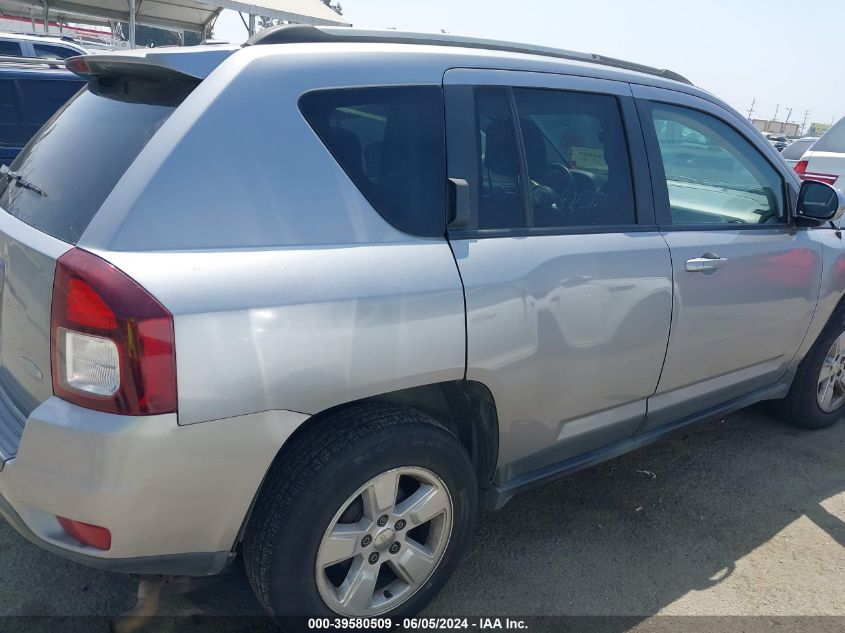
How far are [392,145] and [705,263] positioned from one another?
1502 millimetres

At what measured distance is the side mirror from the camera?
3.37 meters

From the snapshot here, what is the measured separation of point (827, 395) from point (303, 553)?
347 cm

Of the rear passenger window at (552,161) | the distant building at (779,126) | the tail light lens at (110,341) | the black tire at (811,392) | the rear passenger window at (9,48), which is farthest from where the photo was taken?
the distant building at (779,126)

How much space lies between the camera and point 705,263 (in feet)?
9.65

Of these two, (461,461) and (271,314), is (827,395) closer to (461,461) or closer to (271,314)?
(461,461)

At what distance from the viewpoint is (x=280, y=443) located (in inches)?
75.5

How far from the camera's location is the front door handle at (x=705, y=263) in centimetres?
289

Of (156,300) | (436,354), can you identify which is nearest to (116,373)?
(156,300)

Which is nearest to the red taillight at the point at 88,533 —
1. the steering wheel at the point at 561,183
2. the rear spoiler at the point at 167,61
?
the rear spoiler at the point at 167,61

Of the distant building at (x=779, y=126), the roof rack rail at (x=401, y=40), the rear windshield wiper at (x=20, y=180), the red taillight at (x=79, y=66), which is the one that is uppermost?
the roof rack rail at (x=401, y=40)

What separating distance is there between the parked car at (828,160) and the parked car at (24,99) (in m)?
7.17

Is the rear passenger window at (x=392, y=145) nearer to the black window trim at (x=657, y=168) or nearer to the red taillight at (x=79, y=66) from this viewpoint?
the red taillight at (x=79, y=66)

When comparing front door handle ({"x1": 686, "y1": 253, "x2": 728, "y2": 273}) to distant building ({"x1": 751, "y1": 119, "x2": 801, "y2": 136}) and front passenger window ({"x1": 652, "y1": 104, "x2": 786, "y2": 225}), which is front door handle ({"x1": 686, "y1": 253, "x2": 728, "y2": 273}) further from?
distant building ({"x1": 751, "y1": 119, "x2": 801, "y2": 136})

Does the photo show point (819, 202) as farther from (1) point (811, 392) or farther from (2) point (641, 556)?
(2) point (641, 556)
